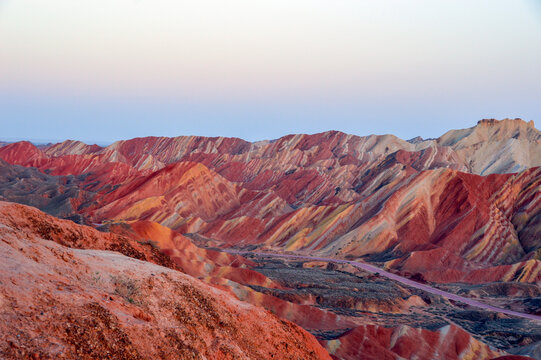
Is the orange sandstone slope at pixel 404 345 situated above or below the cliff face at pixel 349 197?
below

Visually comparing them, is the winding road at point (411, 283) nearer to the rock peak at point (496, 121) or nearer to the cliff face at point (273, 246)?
the cliff face at point (273, 246)

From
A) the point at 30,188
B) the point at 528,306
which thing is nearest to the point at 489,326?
the point at 528,306

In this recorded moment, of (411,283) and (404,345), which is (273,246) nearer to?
(411,283)

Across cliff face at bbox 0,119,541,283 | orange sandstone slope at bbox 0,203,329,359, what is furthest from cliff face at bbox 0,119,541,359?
cliff face at bbox 0,119,541,283

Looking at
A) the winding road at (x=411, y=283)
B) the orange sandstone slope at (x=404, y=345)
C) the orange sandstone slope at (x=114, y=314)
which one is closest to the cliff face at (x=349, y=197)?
the winding road at (x=411, y=283)

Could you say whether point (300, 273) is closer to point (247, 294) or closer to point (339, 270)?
point (339, 270)

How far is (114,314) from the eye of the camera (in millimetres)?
9648

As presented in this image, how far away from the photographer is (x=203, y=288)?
15180mm

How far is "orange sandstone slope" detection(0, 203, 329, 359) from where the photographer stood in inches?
314

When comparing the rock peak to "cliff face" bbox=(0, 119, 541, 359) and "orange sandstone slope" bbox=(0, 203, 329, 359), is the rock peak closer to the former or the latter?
"cliff face" bbox=(0, 119, 541, 359)

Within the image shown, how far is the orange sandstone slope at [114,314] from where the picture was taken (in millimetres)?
7984

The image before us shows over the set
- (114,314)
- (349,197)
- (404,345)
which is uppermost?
(349,197)

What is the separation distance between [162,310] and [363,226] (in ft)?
192

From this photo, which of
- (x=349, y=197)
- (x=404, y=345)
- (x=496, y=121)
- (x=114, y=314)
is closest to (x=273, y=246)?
(x=349, y=197)
